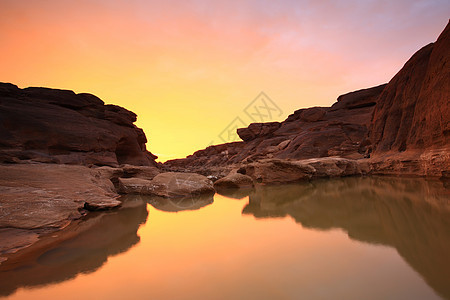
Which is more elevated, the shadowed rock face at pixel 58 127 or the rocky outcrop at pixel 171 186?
the shadowed rock face at pixel 58 127

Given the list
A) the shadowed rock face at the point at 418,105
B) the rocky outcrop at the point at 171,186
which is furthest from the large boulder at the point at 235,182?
the shadowed rock face at the point at 418,105

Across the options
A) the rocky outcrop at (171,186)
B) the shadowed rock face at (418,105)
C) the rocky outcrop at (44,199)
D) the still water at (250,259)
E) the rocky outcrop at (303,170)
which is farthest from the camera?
the rocky outcrop at (303,170)

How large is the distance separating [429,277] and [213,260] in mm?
1823

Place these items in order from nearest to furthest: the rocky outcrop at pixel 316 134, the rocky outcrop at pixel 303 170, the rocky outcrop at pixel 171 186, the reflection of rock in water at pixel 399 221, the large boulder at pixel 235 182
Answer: the reflection of rock in water at pixel 399 221, the rocky outcrop at pixel 171 186, the large boulder at pixel 235 182, the rocky outcrop at pixel 303 170, the rocky outcrop at pixel 316 134

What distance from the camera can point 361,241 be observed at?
262 centimetres

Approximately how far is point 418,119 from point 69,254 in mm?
12990

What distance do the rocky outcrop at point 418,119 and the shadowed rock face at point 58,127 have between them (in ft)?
56.4

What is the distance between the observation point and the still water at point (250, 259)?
5.66 ft

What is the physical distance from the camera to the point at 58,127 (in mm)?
15547

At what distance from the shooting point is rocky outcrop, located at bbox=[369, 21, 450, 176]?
8.04 metres

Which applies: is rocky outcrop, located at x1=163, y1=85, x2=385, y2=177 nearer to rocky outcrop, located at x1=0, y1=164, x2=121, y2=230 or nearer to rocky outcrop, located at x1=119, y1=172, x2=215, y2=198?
rocky outcrop, located at x1=119, y1=172, x2=215, y2=198

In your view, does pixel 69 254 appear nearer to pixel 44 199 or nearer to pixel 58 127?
pixel 44 199

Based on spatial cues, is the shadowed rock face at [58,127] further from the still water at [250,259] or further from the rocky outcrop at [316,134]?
the still water at [250,259]

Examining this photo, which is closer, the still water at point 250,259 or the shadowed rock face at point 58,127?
the still water at point 250,259
